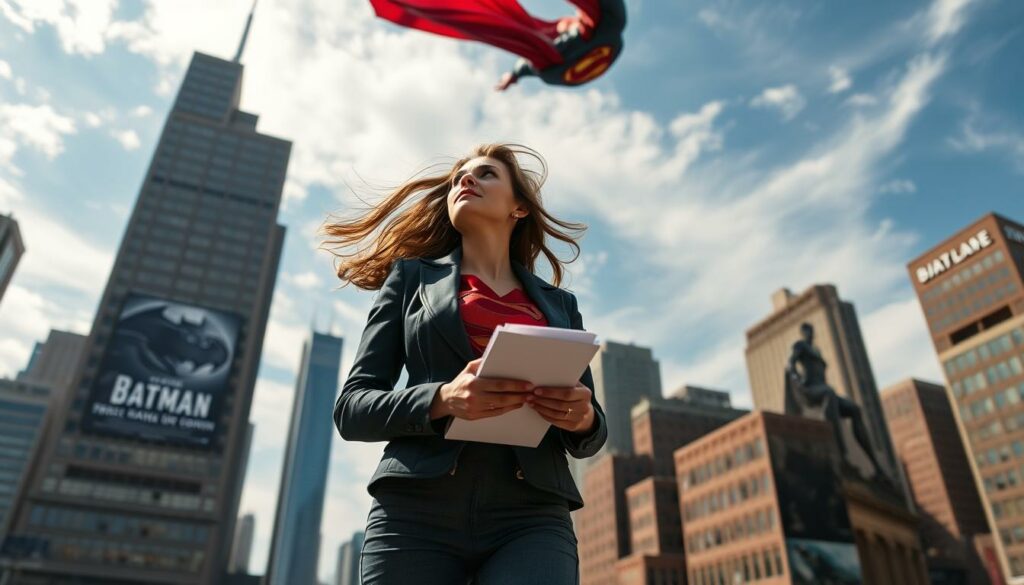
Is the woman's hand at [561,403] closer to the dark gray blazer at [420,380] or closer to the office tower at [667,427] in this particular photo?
the dark gray blazer at [420,380]

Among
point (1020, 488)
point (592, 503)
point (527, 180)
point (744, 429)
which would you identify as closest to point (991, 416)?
point (1020, 488)

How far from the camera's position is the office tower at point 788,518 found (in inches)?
2251

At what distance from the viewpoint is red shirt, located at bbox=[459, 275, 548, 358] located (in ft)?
8.61

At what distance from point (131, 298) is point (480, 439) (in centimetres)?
7574

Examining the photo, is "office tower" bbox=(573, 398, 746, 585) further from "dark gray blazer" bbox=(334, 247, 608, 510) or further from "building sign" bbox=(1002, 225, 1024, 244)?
"dark gray blazer" bbox=(334, 247, 608, 510)

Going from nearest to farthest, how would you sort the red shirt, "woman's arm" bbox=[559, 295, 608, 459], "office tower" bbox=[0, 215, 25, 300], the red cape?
"woman's arm" bbox=[559, 295, 608, 459]
the red shirt
the red cape
"office tower" bbox=[0, 215, 25, 300]

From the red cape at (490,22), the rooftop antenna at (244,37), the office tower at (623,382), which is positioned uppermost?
the rooftop antenna at (244,37)

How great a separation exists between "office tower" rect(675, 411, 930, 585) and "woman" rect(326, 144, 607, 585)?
62.3 m

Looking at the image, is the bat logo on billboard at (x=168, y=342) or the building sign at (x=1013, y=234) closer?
the bat logo on billboard at (x=168, y=342)

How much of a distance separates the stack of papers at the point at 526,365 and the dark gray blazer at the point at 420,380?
12cm

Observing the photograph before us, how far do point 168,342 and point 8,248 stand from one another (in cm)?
5972

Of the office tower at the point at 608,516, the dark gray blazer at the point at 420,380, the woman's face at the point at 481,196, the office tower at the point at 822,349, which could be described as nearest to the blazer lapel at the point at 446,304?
the dark gray blazer at the point at 420,380

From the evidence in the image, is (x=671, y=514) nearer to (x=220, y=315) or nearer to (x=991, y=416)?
(x=991, y=416)

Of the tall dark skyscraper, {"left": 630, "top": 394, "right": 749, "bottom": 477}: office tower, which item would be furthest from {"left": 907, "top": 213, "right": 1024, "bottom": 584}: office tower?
the tall dark skyscraper
